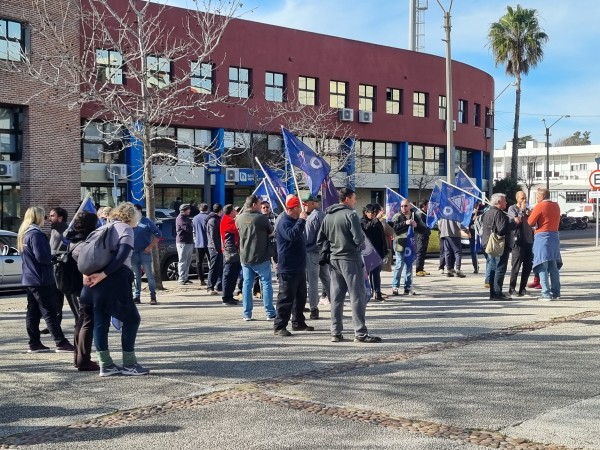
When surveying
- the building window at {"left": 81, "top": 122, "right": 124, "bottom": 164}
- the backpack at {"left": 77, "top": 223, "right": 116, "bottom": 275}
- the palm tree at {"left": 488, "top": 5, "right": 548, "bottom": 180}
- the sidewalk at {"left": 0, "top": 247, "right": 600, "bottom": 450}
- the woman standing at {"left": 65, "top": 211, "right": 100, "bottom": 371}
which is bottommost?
the sidewalk at {"left": 0, "top": 247, "right": 600, "bottom": 450}

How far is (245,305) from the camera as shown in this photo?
11492 millimetres

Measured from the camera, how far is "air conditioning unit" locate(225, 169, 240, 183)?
35938 millimetres

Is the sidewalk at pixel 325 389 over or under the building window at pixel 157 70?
under

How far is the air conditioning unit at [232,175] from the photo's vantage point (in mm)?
35938

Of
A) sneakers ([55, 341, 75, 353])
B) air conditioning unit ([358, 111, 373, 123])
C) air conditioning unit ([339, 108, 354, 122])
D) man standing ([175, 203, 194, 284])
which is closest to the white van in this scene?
air conditioning unit ([358, 111, 373, 123])

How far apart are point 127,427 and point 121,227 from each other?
7.87 feet

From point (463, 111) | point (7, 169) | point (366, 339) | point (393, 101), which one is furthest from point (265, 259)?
point (463, 111)

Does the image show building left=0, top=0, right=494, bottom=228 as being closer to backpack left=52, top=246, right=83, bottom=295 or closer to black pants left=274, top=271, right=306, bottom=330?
black pants left=274, top=271, right=306, bottom=330

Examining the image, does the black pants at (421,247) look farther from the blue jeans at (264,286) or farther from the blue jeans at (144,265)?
the blue jeans at (264,286)

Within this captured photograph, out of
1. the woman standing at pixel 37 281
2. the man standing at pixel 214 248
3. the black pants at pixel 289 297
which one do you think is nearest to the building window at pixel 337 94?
the man standing at pixel 214 248

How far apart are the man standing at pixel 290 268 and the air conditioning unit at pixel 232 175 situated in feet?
84.4

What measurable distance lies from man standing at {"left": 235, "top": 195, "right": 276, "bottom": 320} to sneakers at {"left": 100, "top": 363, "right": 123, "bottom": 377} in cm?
Result: 371

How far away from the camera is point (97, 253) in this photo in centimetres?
756

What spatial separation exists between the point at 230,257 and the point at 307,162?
6.65 ft
